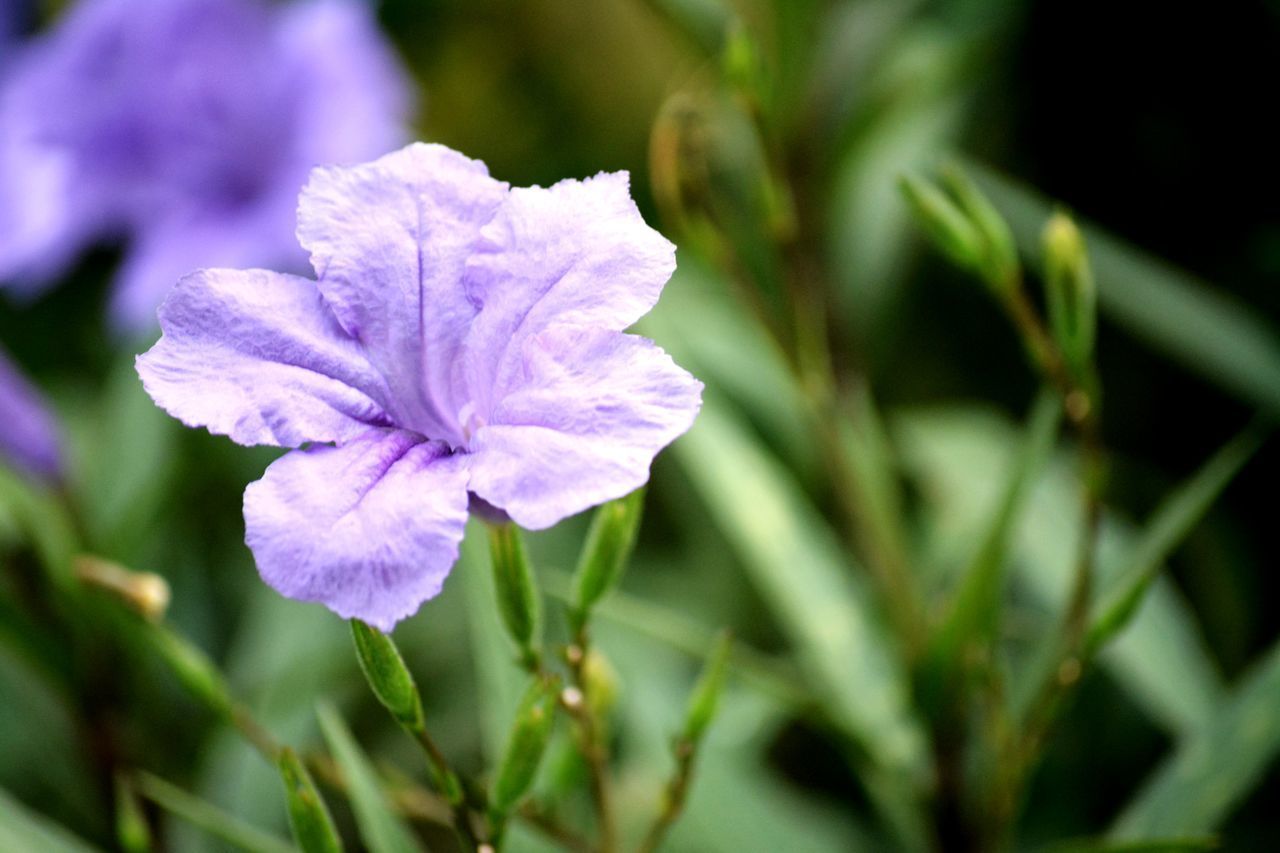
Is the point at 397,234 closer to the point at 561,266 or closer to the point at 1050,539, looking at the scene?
the point at 561,266

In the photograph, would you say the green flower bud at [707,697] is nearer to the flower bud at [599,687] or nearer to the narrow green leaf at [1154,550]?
the flower bud at [599,687]

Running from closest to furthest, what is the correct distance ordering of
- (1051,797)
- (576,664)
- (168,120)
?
(576,664) < (1051,797) < (168,120)

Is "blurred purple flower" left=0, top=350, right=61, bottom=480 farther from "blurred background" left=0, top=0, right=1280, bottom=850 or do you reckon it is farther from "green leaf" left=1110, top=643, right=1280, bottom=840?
"green leaf" left=1110, top=643, right=1280, bottom=840

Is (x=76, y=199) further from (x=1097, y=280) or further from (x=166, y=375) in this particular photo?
(x=1097, y=280)

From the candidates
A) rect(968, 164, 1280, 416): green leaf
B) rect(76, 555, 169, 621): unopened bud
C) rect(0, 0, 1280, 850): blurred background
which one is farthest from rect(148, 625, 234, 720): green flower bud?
rect(968, 164, 1280, 416): green leaf

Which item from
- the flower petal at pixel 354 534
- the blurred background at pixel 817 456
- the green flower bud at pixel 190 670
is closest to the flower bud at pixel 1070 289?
the blurred background at pixel 817 456

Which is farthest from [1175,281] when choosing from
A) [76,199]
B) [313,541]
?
[76,199]
